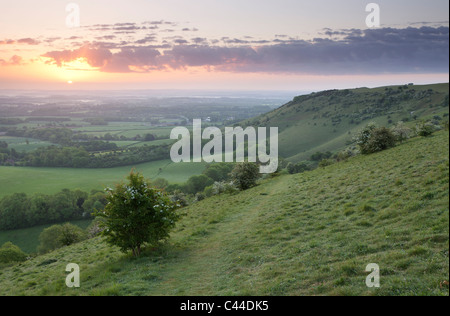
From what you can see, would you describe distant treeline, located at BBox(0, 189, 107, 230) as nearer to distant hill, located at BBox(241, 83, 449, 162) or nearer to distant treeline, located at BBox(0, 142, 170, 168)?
distant treeline, located at BBox(0, 142, 170, 168)

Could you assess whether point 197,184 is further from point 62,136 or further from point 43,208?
point 62,136

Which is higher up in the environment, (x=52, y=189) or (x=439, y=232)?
(x=439, y=232)

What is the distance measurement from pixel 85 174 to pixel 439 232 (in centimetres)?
12487

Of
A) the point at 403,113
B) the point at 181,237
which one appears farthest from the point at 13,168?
the point at 403,113

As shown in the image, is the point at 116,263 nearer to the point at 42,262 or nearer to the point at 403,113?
the point at 42,262

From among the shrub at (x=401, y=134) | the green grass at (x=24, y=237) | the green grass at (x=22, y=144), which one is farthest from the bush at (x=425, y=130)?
the green grass at (x=22, y=144)

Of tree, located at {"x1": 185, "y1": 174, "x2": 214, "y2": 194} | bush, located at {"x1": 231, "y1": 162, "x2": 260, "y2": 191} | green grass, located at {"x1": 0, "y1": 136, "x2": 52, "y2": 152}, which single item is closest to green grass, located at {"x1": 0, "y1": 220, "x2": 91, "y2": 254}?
tree, located at {"x1": 185, "y1": 174, "x2": 214, "y2": 194}

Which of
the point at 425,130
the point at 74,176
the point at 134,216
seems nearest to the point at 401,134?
the point at 425,130

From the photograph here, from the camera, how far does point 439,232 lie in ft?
32.4

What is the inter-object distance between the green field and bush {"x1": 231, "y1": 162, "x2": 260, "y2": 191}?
60.6m

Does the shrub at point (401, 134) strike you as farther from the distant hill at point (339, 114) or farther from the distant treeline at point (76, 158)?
the distant treeline at point (76, 158)

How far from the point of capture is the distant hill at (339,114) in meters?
97.0

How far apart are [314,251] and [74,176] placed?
391ft

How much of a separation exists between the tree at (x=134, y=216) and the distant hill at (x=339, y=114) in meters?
81.0
